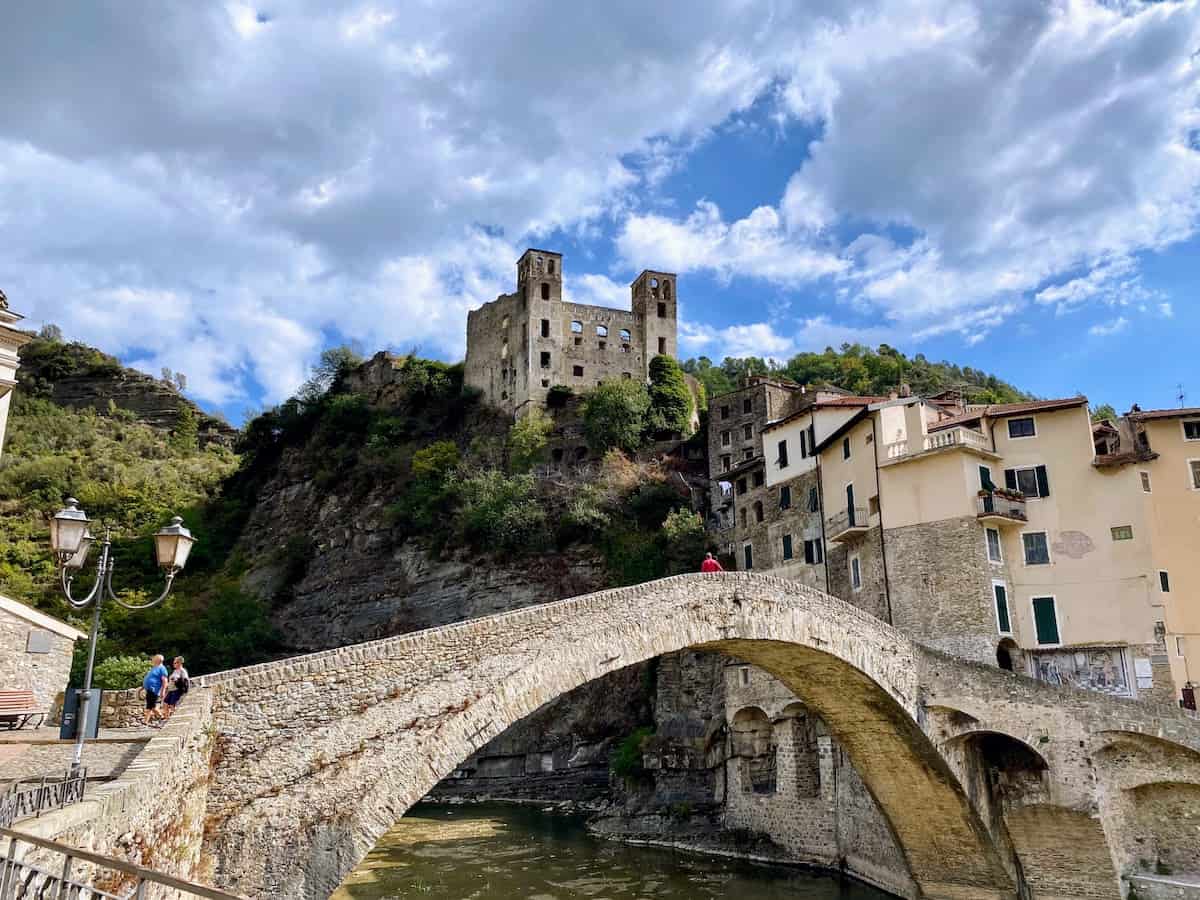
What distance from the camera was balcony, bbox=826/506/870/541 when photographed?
26969 mm

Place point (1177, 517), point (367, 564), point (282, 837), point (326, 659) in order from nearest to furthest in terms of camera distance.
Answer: point (282, 837) < point (326, 659) < point (1177, 517) < point (367, 564)

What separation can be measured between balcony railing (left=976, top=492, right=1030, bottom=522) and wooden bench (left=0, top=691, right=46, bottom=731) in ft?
72.2

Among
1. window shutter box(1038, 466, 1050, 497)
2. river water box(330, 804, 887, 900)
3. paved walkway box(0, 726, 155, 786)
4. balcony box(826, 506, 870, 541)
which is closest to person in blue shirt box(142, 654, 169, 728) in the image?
paved walkway box(0, 726, 155, 786)

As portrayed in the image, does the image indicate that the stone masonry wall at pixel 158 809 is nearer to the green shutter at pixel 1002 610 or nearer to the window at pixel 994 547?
the green shutter at pixel 1002 610

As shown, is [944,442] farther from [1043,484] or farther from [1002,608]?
[1002,608]

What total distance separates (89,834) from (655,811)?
85.8 feet

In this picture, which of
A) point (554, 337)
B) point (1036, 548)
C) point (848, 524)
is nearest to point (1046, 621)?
point (1036, 548)

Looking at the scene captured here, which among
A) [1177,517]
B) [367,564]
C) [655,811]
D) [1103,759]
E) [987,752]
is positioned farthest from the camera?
[367,564]

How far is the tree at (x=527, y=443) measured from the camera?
47.1 meters

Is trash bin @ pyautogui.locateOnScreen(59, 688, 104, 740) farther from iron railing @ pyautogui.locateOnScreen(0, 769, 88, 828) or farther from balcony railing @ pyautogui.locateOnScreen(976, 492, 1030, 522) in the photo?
balcony railing @ pyautogui.locateOnScreen(976, 492, 1030, 522)

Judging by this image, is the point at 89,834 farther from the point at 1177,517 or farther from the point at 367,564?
the point at 367,564

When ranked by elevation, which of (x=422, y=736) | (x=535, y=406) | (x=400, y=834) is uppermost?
(x=535, y=406)

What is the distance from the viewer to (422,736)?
13.1 m

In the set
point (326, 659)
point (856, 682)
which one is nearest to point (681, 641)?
point (856, 682)
